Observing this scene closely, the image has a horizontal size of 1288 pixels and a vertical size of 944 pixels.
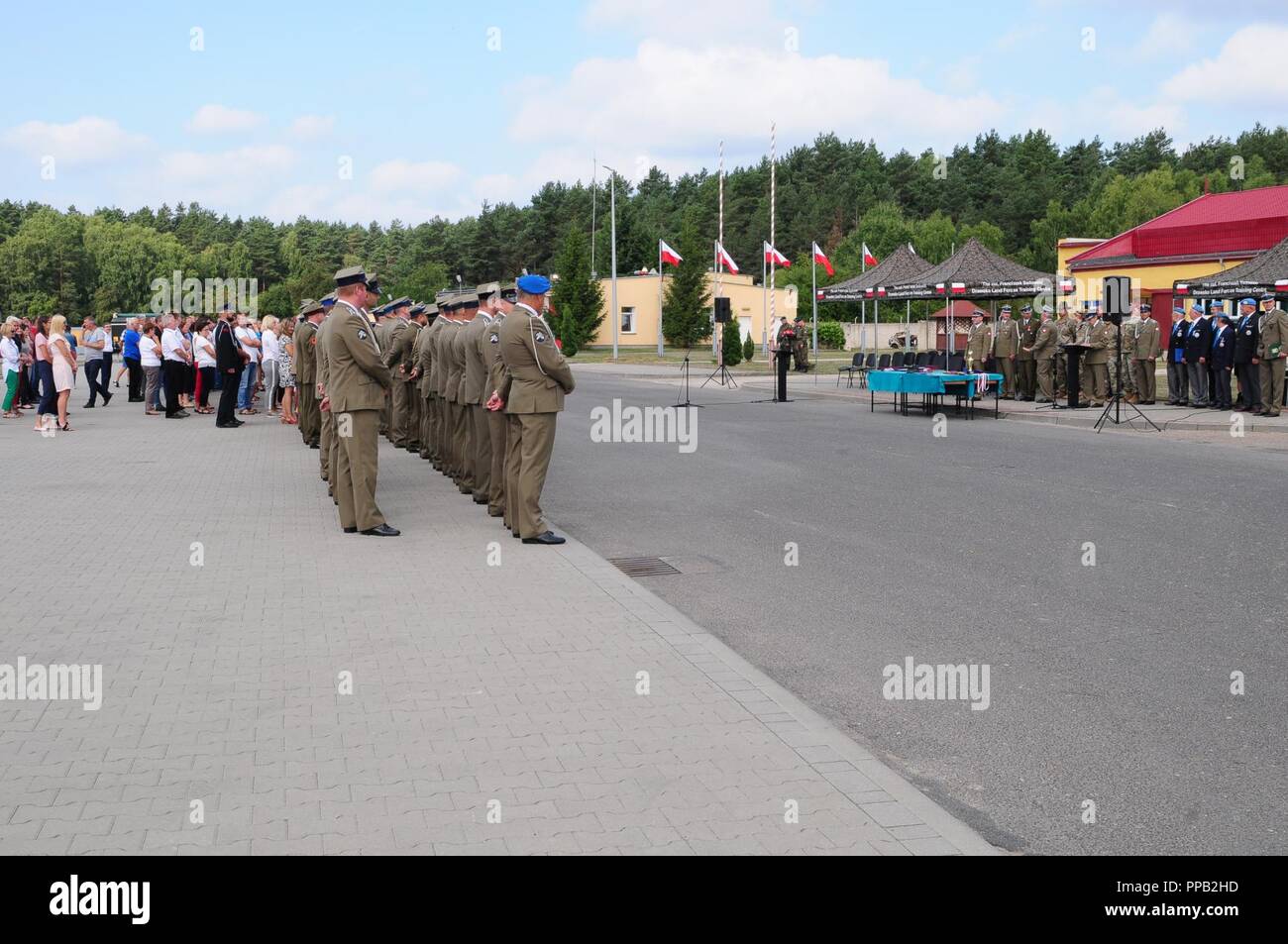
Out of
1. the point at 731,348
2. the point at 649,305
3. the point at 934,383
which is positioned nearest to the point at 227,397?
the point at 934,383

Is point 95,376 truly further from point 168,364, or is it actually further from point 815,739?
point 815,739

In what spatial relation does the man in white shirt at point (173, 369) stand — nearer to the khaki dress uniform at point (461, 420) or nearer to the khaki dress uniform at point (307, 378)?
the khaki dress uniform at point (307, 378)

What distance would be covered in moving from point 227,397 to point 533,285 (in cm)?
1342

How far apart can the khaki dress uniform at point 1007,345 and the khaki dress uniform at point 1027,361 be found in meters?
0.15

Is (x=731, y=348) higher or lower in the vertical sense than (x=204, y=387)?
higher

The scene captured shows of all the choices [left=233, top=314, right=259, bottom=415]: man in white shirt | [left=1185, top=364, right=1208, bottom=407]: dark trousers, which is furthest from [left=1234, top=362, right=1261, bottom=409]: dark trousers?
[left=233, top=314, right=259, bottom=415]: man in white shirt

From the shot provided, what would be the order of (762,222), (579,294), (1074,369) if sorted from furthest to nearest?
(762,222)
(579,294)
(1074,369)

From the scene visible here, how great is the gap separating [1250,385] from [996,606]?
709 inches

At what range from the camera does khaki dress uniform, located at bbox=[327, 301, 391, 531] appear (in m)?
10.8

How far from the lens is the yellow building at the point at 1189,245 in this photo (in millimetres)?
38531

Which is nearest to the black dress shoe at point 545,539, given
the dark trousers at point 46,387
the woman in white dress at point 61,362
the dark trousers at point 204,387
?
the woman in white dress at point 61,362

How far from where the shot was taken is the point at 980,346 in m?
29.7

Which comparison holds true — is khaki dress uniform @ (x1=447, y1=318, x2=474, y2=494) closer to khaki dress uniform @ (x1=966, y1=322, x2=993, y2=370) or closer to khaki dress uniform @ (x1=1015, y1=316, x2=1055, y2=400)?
khaki dress uniform @ (x1=1015, y1=316, x2=1055, y2=400)

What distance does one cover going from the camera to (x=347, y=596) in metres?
8.30
